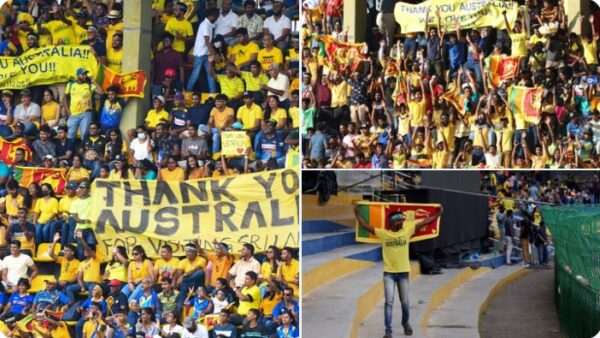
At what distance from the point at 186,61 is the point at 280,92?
0.80 metres

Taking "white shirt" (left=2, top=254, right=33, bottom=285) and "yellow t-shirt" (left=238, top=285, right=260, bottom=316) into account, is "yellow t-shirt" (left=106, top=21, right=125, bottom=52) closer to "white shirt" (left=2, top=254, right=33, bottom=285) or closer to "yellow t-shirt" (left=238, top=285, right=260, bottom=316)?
"white shirt" (left=2, top=254, right=33, bottom=285)

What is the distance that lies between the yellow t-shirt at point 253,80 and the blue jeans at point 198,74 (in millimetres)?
251

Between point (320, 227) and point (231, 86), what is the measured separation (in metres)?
2.21

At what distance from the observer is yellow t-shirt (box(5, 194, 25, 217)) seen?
32.8 feet

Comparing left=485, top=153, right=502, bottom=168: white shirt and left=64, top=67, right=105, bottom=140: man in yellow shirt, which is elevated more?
left=64, top=67, right=105, bottom=140: man in yellow shirt

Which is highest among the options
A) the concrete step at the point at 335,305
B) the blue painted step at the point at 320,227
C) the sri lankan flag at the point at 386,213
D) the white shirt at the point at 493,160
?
the white shirt at the point at 493,160

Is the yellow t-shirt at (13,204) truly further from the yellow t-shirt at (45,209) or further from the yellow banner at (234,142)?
the yellow banner at (234,142)

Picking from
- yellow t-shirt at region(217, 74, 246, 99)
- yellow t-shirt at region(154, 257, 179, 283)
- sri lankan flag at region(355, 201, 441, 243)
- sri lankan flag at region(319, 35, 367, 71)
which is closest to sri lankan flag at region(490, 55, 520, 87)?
→ sri lankan flag at region(319, 35, 367, 71)

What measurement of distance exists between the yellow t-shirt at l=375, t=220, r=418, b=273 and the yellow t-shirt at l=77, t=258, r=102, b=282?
2.20 m

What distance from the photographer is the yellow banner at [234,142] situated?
9.64 metres

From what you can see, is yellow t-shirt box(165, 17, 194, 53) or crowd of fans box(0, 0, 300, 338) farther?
yellow t-shirt box(165, 17, 194, 53)

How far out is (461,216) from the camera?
1211 cm

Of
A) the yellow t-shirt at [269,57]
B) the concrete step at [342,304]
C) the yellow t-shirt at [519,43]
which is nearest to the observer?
the yellow t-shirt at [519,43]

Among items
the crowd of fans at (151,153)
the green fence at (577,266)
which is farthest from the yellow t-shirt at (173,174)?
the green fence at (577,266)
